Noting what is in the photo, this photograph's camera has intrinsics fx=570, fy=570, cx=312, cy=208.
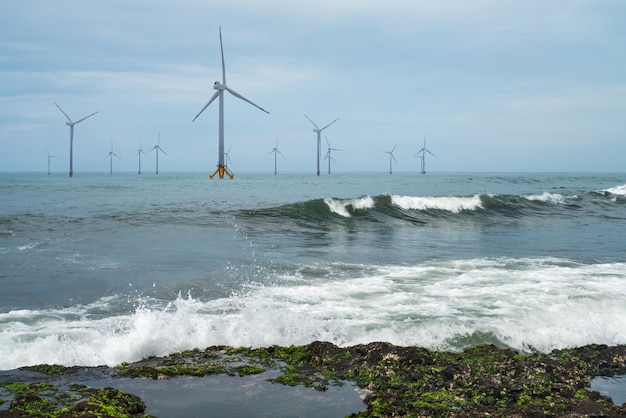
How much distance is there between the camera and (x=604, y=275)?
13047 millimetres

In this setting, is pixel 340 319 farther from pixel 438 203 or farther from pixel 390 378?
pixel 438 203

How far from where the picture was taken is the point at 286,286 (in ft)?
38.3

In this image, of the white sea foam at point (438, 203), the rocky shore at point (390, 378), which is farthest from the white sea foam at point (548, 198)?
the rocky shore at point (390, 378)

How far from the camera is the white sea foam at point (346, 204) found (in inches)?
1166

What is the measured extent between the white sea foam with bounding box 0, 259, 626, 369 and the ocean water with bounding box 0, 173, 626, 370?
1.1 inches

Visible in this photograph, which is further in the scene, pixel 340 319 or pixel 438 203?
pixel 438 203

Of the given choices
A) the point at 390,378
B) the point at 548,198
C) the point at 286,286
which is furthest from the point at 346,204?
the point at 390,378

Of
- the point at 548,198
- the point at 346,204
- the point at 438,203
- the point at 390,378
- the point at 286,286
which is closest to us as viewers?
the point at 390,378

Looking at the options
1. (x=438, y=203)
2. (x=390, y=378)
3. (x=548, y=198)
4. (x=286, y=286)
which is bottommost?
(x=286, y=286)

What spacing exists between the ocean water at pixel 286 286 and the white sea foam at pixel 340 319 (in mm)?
27

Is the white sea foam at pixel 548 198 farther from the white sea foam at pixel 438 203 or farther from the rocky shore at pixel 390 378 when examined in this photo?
the rocky shore at pixel 390 378

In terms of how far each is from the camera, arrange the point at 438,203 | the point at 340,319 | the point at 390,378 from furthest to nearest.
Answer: the point at 438,203 < the point at 340,319 < the point at 390,378

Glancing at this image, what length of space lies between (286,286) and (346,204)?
19340mm

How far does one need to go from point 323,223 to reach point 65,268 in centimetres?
1421
